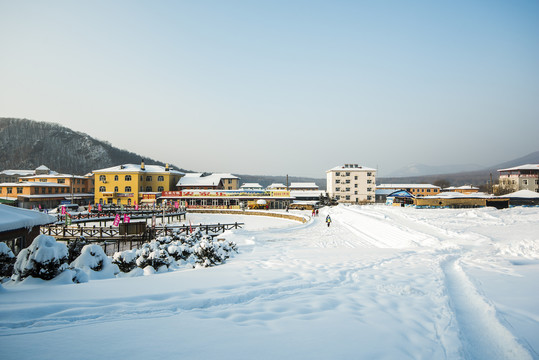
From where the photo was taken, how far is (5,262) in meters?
Answer: 7.21

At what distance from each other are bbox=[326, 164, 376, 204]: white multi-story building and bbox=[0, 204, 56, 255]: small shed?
62.0m

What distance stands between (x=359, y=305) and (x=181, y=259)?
32.7ft

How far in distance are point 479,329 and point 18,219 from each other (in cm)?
1255

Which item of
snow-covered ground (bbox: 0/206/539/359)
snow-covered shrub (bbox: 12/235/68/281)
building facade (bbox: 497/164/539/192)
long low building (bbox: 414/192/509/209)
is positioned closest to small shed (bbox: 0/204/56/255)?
snow-covered shrub (bbox: 12/235/68/281)

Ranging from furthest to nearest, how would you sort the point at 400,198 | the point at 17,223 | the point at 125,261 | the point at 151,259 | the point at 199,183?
1. the point at 199,183
2. the point at 400,198
3. the point at 151,259
4. the point at 125,261
5. the point at 17,223

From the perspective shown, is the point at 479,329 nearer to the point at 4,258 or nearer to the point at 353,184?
the point at 4,258

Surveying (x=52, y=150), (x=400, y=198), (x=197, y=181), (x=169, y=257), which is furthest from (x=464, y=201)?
(x=52, y=150)

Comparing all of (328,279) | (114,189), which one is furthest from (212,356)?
(114,189)

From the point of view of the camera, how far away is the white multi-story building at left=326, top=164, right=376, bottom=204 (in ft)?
221

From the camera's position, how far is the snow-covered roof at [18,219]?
28.5 feet

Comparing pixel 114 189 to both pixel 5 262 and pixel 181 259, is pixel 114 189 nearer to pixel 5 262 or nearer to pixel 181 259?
pixel 181 259

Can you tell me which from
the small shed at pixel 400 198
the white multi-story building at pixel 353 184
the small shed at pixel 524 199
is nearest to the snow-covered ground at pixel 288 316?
the small shed at pixel 524 199

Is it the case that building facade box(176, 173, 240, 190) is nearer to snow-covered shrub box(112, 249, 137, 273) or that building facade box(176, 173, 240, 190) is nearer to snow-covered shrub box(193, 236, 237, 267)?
snow-covered shrub box(193, 236, 237, 267)

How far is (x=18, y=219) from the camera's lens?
9.20 metres
